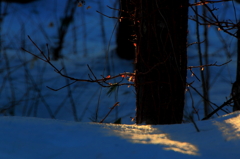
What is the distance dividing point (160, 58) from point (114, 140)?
35.0 inches

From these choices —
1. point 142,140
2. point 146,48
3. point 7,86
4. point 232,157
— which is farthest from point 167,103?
point 7,86

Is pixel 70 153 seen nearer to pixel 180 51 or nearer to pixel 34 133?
pixel 34 133

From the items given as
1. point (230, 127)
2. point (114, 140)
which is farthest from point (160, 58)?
point (114, 140)

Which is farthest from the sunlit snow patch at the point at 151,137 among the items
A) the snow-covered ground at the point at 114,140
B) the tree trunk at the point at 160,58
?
the tree trunk at the point at 160,58

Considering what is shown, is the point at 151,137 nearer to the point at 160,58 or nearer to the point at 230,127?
the point at 230,127

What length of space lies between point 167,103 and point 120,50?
347cm

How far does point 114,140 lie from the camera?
1.17m

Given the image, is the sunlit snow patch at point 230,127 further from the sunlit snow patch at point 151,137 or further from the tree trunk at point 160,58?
the tree trunk at point 160,58

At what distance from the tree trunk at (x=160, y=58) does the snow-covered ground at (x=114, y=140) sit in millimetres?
612

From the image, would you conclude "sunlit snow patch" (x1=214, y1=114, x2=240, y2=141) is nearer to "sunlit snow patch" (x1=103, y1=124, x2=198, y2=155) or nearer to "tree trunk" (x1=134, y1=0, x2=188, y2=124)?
"sunlit snow patch" (x1=103, y1=124, x2=198, y2=155)

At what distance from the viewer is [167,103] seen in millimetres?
2012

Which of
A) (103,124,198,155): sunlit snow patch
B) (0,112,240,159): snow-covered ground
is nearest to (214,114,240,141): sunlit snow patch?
(0,112,240,159): snow-covered ground

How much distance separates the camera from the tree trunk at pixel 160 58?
1.89 meters

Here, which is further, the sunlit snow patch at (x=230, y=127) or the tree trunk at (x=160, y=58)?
the tree trunk at (x=160, y=58)
